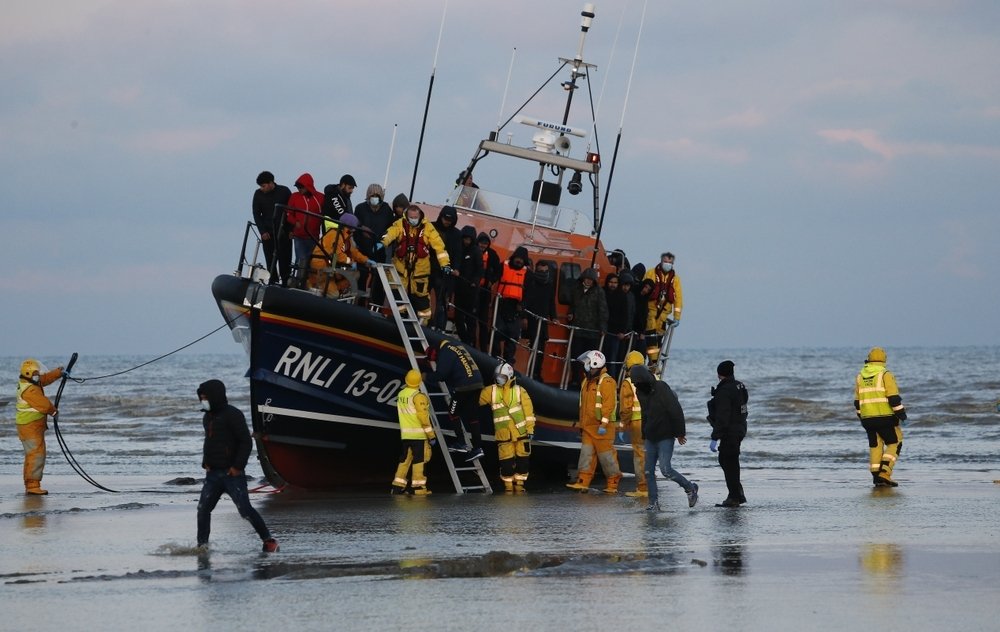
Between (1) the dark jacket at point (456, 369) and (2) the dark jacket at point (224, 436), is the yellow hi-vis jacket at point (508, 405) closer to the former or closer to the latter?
(1) the dark jacket at point (456, 369)

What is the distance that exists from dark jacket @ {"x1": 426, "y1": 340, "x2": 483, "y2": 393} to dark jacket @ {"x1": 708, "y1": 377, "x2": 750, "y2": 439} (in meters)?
2.77

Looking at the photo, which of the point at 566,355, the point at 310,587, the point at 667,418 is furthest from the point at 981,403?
the point at 310,587

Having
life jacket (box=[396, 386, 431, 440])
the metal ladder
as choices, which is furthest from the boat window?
life jacket (box=[396, 386, 431, 440])

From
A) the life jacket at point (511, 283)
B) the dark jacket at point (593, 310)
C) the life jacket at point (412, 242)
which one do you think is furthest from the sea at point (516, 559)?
the life jacket at point (412, 242)

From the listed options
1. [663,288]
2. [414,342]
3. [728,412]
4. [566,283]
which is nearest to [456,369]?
[414,342]

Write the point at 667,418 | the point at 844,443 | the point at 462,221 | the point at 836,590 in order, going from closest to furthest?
the point at 836,590 < the point at 667,418 < the point at 462,221 < the point at 844,443

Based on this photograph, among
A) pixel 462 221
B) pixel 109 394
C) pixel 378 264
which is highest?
pixel 462 221

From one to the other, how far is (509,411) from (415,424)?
1.38 metres

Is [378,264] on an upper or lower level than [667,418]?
upper

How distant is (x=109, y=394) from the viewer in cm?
5019

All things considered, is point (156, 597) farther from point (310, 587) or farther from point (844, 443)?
point (844, 443)

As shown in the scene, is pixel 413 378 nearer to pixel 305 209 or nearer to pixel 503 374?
pixel 503 374

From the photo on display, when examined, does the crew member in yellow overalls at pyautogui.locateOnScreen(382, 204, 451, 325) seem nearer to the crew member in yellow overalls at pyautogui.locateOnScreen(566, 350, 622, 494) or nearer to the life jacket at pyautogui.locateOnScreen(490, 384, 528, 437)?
the life jacket at pyautogui.locateOnScreen(490, 384, 528, 437)

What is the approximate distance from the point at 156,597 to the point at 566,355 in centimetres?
943
